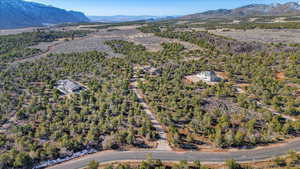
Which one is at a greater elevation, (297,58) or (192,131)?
(297,58)

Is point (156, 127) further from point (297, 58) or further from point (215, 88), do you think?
point (297, 58)

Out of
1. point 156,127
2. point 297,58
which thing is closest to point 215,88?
point 156,127

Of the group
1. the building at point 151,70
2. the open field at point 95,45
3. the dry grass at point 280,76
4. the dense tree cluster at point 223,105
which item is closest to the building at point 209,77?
the dense tree cluster at point 223,105

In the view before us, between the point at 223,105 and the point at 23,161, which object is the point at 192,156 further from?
the point at 23,161

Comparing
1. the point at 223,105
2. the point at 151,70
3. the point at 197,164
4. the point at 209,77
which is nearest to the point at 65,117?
the point at 197,164

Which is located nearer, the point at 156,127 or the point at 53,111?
the point at 156,127

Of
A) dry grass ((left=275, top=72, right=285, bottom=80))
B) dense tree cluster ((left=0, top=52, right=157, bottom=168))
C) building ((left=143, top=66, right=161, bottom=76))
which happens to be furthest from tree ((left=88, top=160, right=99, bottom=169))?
dry grass ((left=275, top=72, right=285, bottom=80))

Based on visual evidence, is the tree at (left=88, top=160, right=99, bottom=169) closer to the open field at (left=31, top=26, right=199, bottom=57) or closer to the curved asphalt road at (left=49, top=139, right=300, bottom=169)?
the curved asphalt road at (left=49, top=139, right=300, bottom=169)

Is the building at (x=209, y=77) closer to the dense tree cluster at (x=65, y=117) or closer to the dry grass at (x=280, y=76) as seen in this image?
the dry grass at (x=280, y=76)
